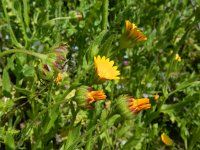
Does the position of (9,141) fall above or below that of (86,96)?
below

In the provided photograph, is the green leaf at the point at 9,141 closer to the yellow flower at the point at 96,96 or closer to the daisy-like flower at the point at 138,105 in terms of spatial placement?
the yellow flower at the point at 96,96

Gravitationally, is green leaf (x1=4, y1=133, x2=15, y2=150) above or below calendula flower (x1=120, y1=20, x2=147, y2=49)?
below

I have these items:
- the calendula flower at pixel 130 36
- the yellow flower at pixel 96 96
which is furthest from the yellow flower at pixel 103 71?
the calendula flower at pixel 130 36

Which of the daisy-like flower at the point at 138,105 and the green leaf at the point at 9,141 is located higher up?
the daisy-like flower at the point at 138,105

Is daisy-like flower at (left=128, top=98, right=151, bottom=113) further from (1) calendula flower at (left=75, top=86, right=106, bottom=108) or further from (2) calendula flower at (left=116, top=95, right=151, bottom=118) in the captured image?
(1) calendula flower at (left=75, top=86, right=106, bottom=108)

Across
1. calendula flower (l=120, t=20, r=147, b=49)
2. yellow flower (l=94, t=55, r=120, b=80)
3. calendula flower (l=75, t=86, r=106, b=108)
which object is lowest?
calendula flower (l=75, t=86, r=106, b=108)

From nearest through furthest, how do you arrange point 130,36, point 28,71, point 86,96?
point 86,96 → point 130,36 → point 28,71

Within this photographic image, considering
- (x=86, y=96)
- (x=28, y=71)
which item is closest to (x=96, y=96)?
(x=86, y=96)

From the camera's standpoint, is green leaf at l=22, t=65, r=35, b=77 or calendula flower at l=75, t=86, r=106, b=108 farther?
green leaf at l=22, t=65, r=35, b=77

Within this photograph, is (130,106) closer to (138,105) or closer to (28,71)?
(138,105)

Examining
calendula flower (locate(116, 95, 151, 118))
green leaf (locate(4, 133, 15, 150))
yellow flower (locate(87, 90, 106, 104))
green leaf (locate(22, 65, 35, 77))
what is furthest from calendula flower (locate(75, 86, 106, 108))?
green leaf (locate(22, 65, 35, 77))
